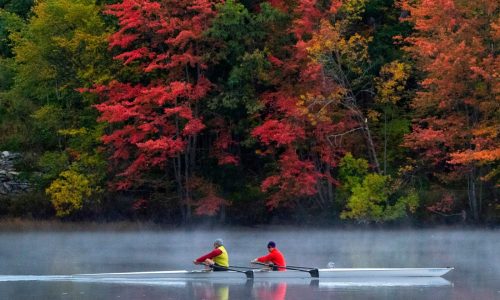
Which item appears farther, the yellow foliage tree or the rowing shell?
the yellow foliage tree

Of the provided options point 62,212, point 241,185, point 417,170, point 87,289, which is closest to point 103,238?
point 62,212

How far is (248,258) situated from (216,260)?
503 cm

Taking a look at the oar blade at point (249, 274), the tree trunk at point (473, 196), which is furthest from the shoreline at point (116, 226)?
the oar blade at point (249, 274)

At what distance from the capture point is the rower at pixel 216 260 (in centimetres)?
2886

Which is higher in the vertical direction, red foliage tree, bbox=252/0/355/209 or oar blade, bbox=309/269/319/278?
red foliage tree, bbox=252/0/355/209

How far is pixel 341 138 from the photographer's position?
4353 centimetres

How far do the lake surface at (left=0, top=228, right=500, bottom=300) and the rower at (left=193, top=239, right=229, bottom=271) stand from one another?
0.56 meters

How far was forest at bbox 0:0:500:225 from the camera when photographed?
41875 mm

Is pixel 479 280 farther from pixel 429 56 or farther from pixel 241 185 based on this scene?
pixel 241 185

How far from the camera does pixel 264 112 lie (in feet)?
146

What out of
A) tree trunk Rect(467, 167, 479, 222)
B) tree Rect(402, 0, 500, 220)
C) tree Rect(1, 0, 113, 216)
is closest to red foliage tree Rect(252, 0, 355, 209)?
tree Rect(402, 0, 500, 220)

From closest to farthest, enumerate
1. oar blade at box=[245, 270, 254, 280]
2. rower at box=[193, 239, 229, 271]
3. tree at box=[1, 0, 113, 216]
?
oar blade at box=[245, 270, 254, 280] → rower at box=[193, 239, 229, 271] → tree at box=[1, 0, 113, 216]

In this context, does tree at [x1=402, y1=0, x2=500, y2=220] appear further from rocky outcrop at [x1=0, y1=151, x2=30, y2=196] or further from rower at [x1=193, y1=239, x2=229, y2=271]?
rocky outcrop at [x1=0, y1=151, x2=30, y2=196]

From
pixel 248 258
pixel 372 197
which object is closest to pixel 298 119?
pixel 372 197
